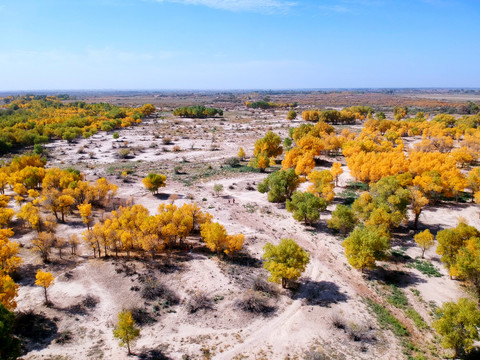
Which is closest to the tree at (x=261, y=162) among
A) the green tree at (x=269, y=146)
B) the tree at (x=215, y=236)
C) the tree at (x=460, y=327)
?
the green tree at (x=269, y=146)

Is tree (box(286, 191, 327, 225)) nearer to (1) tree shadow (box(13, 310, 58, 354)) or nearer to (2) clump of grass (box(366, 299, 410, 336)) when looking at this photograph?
(2) clump of grass (box(366, 299, 410, 336))

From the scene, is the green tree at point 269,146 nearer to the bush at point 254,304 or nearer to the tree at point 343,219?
the tree at point 343,219

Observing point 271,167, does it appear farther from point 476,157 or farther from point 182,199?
point 476,157

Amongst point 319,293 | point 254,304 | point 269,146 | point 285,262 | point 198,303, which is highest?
point 269,146

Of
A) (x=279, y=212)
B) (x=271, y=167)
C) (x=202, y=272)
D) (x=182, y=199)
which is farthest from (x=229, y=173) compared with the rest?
(x=202, y=272)

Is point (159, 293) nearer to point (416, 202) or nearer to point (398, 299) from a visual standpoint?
point (398, 299)

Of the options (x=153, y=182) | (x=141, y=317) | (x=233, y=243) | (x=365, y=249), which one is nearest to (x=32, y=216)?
(x=153, y=182)

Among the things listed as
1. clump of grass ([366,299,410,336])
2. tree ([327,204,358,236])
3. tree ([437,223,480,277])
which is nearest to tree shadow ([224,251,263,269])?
tree ([327,204,358,236])
